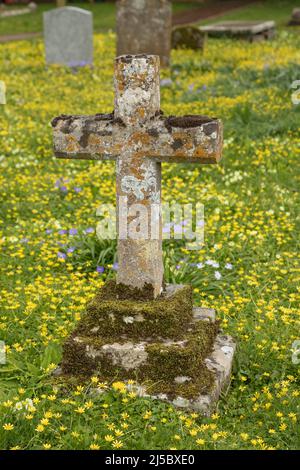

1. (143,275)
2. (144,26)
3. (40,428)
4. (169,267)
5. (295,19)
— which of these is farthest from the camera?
(295,19)

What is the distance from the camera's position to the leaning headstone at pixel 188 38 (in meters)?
17.8

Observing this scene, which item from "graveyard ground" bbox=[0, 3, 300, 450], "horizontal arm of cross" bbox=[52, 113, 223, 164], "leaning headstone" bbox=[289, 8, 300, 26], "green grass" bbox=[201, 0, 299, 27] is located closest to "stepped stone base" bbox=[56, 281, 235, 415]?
"graveyard ground" bbox=[0, 3, 300, 450]

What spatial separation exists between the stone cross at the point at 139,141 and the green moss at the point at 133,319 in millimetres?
162

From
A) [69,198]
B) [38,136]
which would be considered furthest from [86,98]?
[69,198]

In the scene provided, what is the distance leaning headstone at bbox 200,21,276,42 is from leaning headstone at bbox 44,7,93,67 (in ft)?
19.5

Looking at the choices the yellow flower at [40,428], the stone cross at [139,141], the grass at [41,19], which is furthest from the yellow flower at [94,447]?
the grass at [41,19]

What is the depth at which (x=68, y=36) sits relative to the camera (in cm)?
1555

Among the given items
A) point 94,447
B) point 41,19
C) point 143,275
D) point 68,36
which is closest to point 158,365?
point 143,275

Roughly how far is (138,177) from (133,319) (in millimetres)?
932

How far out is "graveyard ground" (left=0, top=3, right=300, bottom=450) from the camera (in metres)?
3.84

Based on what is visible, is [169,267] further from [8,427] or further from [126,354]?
[8,427]

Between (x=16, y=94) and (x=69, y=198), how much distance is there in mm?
5731

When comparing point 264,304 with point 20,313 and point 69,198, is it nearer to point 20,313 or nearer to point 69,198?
point 20,313

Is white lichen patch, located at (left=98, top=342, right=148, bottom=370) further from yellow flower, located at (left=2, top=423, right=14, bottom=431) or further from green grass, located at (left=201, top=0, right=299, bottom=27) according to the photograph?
green grass, located at (left=201, top=0, right=299, bottom=27)
